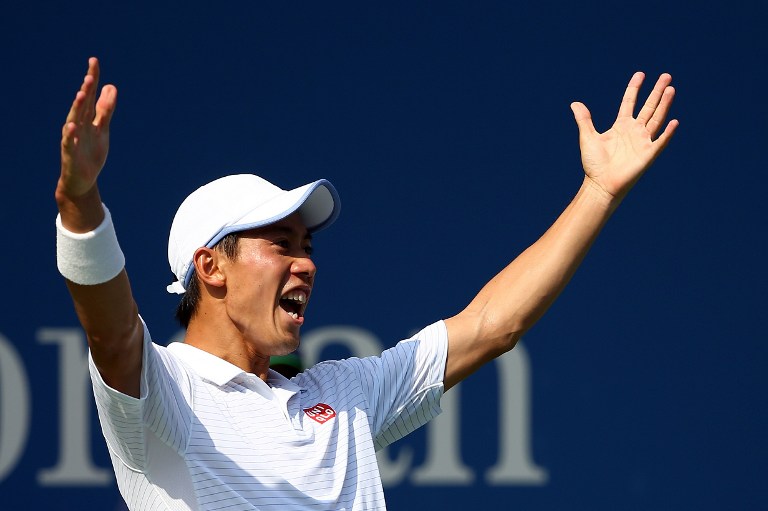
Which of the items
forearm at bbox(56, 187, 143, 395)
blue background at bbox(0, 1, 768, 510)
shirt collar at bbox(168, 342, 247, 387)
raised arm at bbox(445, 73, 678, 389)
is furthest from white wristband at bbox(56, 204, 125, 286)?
blue background at bbox(0, 1, 768, 510)

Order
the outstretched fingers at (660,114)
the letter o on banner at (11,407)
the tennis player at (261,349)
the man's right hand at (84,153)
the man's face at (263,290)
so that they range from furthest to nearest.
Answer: the letter o on banner at (11,407)
the outstretched fingers at (660,114)
the man's face at (263,290)
the tennis player at (261,349)
the man's right hand at (84,153)

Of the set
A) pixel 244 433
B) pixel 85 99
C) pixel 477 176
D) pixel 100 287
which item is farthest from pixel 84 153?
pixel 477 176

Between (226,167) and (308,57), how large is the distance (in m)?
0.33

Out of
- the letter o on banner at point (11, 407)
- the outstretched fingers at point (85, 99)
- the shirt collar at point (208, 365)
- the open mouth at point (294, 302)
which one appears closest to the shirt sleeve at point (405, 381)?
the open mouth at point (294, 302)

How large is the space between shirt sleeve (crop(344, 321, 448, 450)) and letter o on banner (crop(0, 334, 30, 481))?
128 cm

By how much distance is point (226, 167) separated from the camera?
11.0 ft

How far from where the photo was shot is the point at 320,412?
2094 millimetres

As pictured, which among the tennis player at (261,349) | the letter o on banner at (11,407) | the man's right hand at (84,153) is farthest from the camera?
the letter o on banner at (11,407)

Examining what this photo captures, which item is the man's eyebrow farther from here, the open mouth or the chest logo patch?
the chest logo patch

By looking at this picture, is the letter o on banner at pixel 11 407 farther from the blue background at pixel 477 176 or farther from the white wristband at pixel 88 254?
the white wristband at pixel 88 254

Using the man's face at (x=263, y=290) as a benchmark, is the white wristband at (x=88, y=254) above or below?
below

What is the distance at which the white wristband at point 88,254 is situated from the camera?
65.9 inches

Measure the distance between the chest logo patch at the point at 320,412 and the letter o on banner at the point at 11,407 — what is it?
4.46 feet

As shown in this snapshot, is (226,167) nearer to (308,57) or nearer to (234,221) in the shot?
(308,57)
